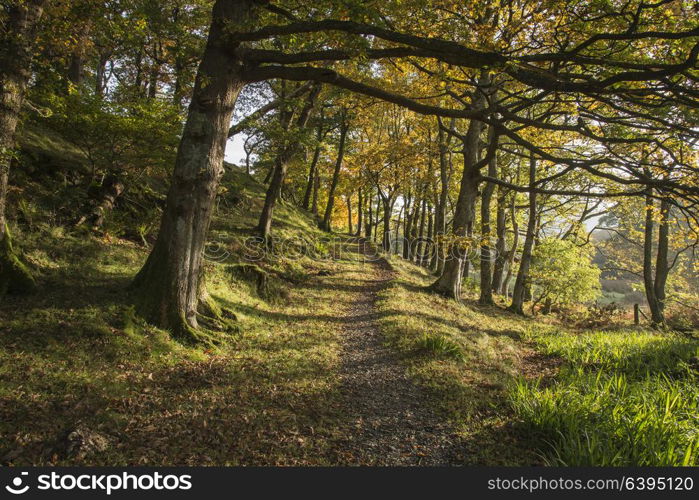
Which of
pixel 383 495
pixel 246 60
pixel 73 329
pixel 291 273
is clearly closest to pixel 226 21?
pixel 246 60

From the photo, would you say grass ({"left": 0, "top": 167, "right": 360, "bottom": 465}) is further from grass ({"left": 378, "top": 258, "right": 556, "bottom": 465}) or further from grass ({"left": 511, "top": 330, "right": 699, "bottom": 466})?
grass ({"left": 511, "top": 330, "right": 699, "bottom": 466})

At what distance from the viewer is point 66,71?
1460cm

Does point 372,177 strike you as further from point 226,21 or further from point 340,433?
point 340,433

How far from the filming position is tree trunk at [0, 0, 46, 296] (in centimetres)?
603

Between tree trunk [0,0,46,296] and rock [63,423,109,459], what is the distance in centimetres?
416

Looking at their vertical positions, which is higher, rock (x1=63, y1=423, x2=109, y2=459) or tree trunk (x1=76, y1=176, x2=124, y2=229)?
tree trunk (x1=76, y1=176, x2=124, y2=229)

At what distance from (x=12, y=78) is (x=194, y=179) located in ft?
11.0

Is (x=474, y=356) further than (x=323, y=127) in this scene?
No

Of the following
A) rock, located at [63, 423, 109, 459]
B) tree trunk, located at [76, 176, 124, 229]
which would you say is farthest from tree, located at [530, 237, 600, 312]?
rock, located at [63, 423, 109, 459]

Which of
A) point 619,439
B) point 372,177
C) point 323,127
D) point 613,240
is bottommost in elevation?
point 619,439

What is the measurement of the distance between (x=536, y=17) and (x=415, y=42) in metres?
5.70

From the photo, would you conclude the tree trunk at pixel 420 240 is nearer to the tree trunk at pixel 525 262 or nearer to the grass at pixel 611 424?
the tree trunk at pixel 525 262

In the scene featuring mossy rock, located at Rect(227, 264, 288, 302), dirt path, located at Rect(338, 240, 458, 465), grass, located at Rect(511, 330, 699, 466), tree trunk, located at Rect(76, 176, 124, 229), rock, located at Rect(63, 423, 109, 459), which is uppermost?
tree trunk, located at Rect(76, 176, 124, 229)

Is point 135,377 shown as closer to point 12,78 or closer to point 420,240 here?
point 12,78
